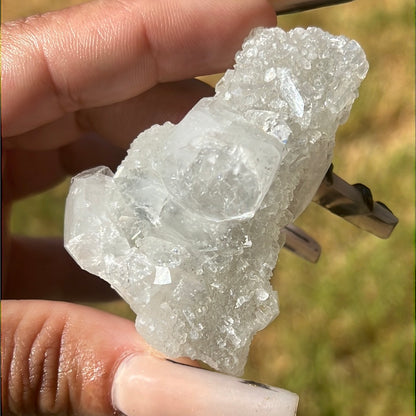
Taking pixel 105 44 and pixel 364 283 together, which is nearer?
pixel 105 44

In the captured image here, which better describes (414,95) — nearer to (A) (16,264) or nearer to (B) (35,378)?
(A) (16,264)

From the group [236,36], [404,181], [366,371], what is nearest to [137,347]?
[236,36]

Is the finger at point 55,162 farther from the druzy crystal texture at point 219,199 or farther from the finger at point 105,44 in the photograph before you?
the druzy crystal texture at point 219,199

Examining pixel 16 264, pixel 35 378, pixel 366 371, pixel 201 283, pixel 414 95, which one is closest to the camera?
pixel 201 283

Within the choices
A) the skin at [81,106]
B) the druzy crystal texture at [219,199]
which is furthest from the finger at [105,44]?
the druzy crystal texture at [219,199]

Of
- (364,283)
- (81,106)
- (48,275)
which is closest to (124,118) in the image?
(81,106)

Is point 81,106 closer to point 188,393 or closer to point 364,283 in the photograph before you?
point 188,393
